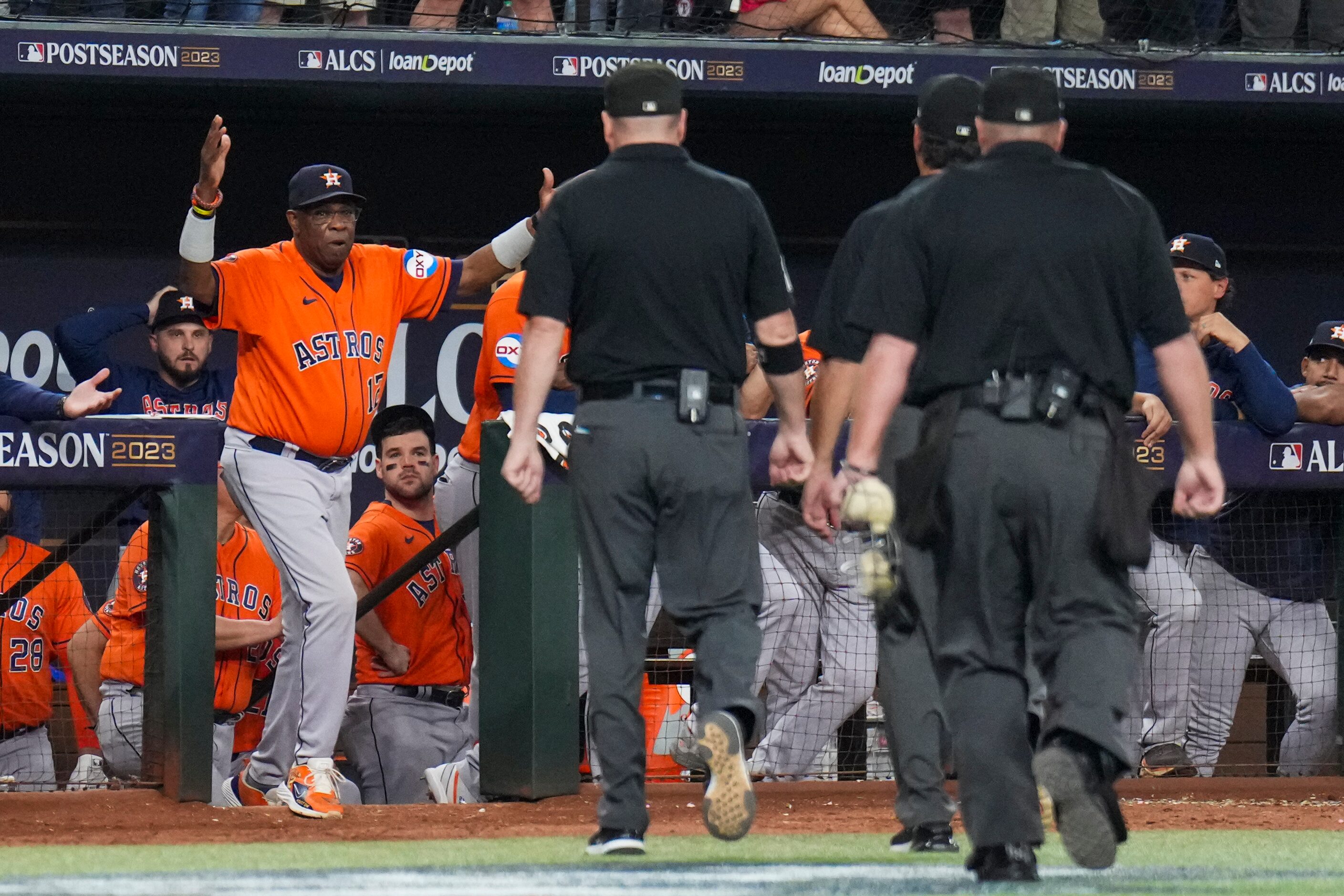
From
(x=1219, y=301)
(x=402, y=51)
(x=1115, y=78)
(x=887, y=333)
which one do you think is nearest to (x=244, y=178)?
(x=402, y=51)

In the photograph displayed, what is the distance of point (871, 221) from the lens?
443 cm

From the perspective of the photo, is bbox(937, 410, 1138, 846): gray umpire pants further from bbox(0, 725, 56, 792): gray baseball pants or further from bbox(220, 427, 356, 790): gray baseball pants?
bbox(0, 725, 56, 792): gray baseball pants

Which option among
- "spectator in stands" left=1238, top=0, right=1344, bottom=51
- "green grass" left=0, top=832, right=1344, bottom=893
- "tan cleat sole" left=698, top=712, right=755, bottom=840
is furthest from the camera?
"spectator in stands" left=1238, top=0, right=1344, bottom=51

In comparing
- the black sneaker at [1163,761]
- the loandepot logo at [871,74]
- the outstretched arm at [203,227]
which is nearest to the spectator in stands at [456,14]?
the loandepot logo at [871,74]

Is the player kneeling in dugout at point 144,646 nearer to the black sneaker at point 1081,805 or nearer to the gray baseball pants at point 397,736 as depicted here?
the gray baseball pants at point 397,736

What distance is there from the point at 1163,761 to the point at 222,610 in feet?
9.99

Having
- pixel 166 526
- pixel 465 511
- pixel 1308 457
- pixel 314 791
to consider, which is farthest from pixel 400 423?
pixel 1308 457

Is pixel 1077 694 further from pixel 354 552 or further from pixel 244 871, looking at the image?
pixel 354 552

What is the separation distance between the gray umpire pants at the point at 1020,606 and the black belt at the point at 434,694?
11.4 feet

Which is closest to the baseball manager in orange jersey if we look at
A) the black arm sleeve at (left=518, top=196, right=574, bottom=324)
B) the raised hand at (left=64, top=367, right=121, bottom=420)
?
the raised hand at (left=64, top=367, right=121, bottom=420)

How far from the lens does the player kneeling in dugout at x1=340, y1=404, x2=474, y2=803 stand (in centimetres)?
651

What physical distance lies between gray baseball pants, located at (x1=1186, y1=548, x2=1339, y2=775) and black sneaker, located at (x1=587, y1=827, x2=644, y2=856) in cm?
290

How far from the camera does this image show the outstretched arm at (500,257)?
5805 millimetres

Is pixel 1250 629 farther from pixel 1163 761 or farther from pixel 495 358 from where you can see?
pixel 495 358
